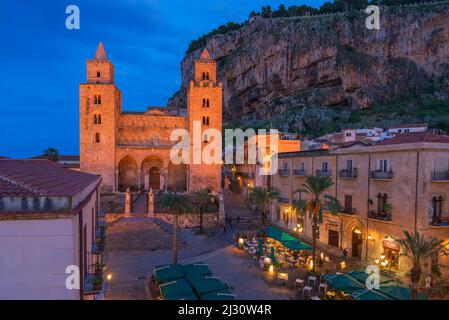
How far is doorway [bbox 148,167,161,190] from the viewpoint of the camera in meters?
44.7

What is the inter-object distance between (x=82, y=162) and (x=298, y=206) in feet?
107

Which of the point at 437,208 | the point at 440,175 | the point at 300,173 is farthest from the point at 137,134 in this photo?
the point at 437,208

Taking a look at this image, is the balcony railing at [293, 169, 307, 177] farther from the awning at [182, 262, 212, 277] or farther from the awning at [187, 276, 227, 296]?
the awning at [187, 276, 227, 296]

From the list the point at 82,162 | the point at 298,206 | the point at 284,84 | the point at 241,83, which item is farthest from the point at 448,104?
the point at 82,162

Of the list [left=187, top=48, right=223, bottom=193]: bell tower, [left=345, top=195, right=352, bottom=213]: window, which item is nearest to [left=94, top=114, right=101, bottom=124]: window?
[left=187, top=48, right=223, bottom=193]: bell tower

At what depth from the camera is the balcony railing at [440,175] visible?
1711 centimetres

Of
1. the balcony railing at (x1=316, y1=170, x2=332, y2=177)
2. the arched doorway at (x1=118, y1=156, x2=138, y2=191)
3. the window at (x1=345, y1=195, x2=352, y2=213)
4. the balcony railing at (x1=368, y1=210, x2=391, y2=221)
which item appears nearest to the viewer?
the balcony railing at (x1=368, y1=210, x2=391, y2=221)

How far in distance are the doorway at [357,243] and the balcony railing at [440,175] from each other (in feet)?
21.6

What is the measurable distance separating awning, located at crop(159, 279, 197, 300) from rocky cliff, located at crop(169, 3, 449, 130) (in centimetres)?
6871

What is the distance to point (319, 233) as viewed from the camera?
25.3 m

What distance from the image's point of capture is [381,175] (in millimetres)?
19281

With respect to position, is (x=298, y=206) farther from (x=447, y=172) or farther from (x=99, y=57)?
(x=99, y=57)

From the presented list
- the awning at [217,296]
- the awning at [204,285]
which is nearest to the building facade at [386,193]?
the awning at [217,296]
